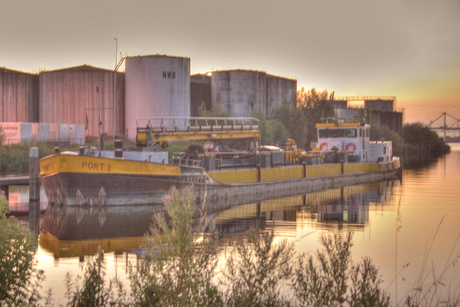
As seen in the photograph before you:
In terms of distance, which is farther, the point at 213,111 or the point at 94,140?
the point at 213,111

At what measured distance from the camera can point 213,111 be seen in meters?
54.7

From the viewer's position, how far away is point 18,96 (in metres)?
47.8

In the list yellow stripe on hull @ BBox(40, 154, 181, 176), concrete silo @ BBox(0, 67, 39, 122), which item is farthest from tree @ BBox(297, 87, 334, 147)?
yellow stripe on hull @ BBox(40, 154, 181, 176)

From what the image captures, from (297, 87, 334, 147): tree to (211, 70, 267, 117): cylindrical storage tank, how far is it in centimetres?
1606

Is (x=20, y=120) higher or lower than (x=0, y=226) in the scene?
higher

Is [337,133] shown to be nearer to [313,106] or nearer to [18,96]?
[18,96]

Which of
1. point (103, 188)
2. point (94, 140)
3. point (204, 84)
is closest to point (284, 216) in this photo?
point (103, 188)

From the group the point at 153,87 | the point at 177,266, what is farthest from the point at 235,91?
the point at 177,266

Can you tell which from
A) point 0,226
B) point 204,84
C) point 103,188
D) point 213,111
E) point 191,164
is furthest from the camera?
point 204,84

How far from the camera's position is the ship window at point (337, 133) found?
39.2 metres

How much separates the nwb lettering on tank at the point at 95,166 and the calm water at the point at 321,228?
1631 mm

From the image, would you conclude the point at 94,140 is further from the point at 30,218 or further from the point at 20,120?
the point at 30,218

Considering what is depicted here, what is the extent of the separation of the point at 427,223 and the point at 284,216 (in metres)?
5.64

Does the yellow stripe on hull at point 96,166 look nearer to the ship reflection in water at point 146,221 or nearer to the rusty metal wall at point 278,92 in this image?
the ship reflection in water at point 146,221
